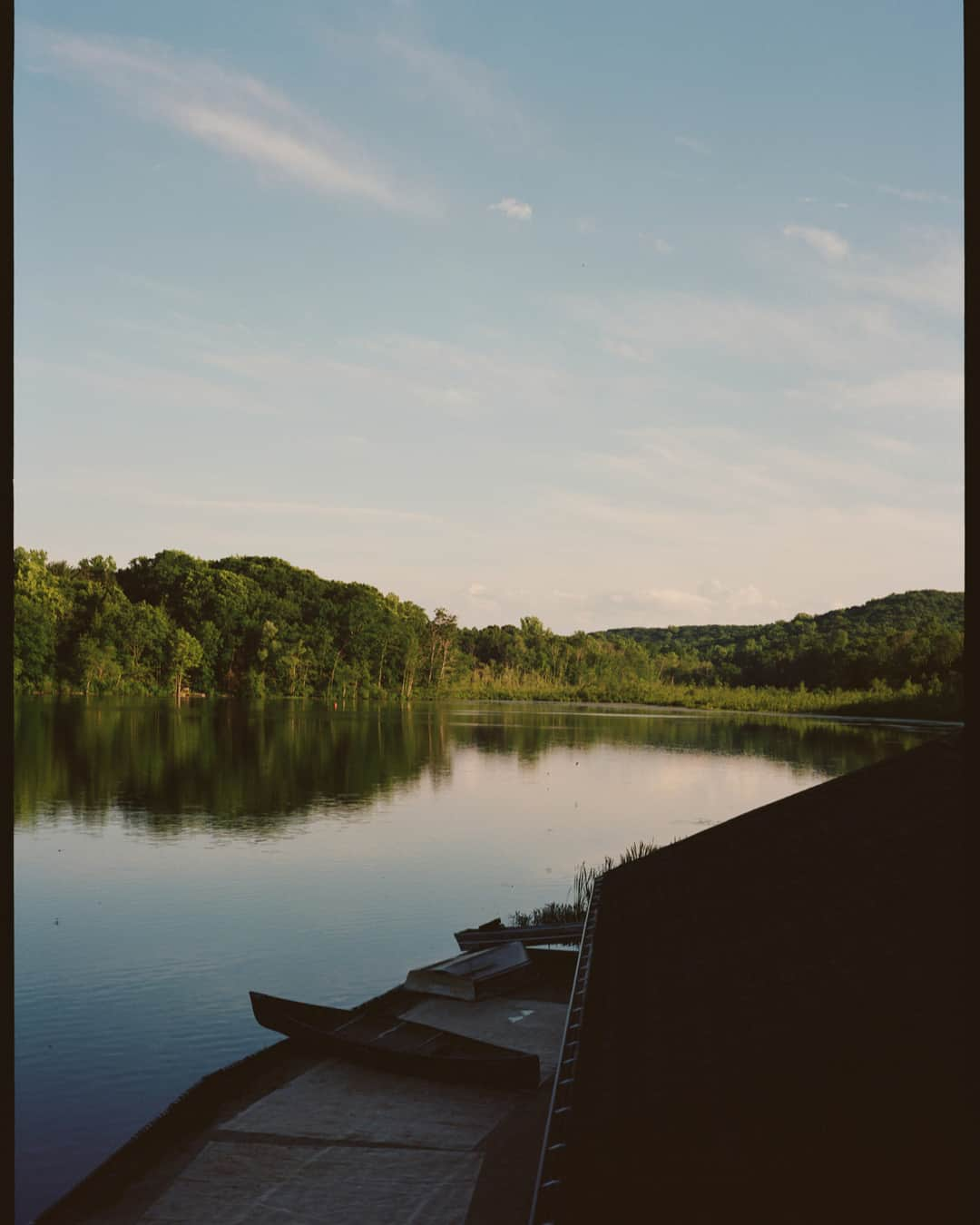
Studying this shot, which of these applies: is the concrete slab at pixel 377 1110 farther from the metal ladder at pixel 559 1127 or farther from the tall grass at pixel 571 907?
the tall grass at pixel 571 907

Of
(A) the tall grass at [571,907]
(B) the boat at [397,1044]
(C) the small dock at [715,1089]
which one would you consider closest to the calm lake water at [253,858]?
(A) the tall grass at [571,907]

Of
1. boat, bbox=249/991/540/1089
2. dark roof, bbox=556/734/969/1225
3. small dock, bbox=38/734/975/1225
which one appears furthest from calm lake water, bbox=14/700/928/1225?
dark roof, bbox=556/734/969/1225

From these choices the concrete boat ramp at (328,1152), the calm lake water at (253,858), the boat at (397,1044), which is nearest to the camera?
the concrete boat ramp at (328,1152)

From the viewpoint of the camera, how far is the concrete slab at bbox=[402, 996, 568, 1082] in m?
12.9

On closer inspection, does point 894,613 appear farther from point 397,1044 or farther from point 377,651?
point 397,1044

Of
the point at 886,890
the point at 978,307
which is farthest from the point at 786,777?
the point at 978,307

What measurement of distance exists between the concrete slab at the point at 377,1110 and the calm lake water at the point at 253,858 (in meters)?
1.98

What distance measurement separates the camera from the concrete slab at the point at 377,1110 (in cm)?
1024

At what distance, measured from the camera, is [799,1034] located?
483 cm

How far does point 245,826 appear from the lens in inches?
1296

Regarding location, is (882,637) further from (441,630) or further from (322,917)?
(322,917)

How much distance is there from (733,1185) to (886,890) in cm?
219

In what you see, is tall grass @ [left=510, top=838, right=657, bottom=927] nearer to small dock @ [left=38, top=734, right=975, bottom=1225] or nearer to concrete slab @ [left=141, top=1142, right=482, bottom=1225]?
small dock @ [left=38, top=734, right=975, bottom=1225]

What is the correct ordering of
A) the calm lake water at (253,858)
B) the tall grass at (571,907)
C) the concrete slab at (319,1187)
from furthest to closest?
1. the tall grass at (571,907)
2. the calm lake water at (253,858)
3. the concrete slab at (319,1187)
